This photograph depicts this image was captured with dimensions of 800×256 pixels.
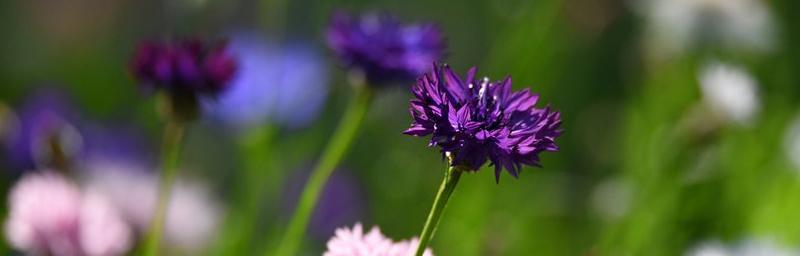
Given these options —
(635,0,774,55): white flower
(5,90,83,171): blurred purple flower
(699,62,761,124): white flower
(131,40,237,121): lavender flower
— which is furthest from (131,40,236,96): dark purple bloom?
(635,0,774,55): white flower

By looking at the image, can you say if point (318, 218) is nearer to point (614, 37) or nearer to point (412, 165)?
point (412, 165)

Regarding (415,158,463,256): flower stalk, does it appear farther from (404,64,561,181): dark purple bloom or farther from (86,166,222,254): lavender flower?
(86,166,222,254): lavender flower

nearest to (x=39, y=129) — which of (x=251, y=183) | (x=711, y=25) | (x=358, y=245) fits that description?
(x=251, y=183)

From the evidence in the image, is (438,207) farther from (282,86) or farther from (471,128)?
(282,86)

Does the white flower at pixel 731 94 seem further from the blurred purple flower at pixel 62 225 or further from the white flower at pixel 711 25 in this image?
the blurred purple flower at pixel 62 225

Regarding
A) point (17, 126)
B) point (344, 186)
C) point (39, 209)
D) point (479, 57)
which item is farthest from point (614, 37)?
point (39, 209)
